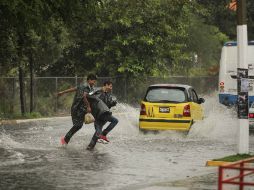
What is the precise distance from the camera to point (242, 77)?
15.7m

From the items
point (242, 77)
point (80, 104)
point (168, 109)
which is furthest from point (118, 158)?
point (168, 109)

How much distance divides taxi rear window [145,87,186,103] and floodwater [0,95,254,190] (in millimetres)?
1027

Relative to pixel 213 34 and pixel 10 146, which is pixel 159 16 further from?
pixel 10 146

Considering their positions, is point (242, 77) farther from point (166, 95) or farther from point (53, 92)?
point (53, 92)

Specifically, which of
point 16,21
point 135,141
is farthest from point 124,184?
point 16,21

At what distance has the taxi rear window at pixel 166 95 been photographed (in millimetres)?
22859

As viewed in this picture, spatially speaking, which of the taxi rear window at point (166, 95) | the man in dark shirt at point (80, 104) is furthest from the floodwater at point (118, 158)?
the taxi rear window at point (166, 95)

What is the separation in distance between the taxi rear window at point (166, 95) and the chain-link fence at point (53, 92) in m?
11.4

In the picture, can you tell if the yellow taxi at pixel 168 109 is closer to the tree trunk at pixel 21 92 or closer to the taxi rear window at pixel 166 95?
the taxi rear window at pixel 166 95

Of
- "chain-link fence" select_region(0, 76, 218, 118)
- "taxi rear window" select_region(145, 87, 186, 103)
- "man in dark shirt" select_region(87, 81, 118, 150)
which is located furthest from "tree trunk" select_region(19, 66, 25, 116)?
"man in dark shirt" select_region(87, 81, 118, 150)

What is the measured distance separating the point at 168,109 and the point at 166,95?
21.8 inches

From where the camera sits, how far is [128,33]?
138ft

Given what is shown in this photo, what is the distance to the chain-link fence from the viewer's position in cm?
3488

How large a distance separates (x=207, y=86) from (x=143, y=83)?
41.4 ft
